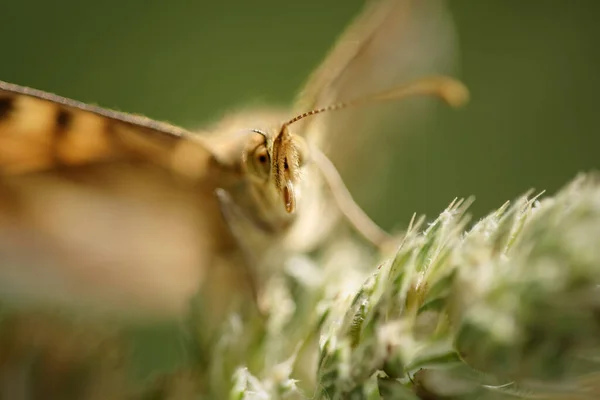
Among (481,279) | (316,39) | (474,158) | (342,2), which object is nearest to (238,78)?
(316,39)

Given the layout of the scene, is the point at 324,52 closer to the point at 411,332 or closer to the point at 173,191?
the point at 173,191

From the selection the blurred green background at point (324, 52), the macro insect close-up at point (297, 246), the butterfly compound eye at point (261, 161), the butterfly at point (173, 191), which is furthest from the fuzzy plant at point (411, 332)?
the blurred green background at point (324, 52)

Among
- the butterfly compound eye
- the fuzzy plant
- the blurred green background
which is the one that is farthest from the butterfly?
the blurred green background

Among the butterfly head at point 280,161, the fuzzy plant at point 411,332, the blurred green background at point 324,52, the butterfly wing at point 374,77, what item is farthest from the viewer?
the blurred green background at point 324,52

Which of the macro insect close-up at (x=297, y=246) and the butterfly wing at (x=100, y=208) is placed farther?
the butterfly wing at (x=100, y=208)

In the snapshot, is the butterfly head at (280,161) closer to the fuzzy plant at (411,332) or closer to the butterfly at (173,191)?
the butterfly at (173,191)

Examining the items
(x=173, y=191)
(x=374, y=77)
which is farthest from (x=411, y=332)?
(x=374, y=77)

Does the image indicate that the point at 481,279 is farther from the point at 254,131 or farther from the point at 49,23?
the point at 49,23
